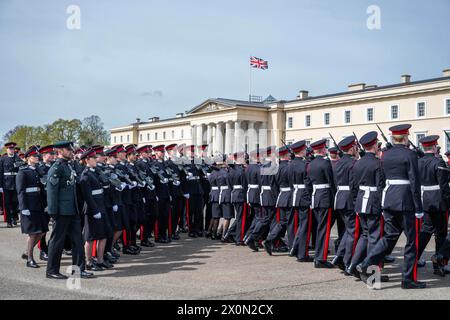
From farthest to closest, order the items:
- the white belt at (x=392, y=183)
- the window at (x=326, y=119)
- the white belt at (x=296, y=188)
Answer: the window at (x=326, y=119) < the white belt at (x=296, y=188) < the white belt at (x=392, y=183)

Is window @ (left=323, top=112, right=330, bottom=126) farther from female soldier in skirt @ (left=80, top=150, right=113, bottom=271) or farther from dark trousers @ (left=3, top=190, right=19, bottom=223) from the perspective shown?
female soldier in skirt @ (left=80, top=150, right=113, bottom=271)

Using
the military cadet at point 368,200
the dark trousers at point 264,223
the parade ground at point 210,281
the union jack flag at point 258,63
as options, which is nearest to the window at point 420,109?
the union jack flag at point 258,63

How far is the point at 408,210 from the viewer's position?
7348 millimetres

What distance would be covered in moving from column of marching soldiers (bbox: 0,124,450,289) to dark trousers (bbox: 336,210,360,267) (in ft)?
0.06

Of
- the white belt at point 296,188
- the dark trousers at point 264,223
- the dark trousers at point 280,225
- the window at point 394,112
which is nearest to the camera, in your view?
the white belt at point 296,188

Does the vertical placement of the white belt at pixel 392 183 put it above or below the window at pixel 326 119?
below

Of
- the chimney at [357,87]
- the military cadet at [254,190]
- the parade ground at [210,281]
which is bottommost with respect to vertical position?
the parade ground at [210,281]

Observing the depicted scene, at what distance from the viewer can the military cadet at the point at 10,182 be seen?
15.9 metres

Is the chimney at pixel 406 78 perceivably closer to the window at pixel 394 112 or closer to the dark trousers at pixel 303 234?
the window at pixel 394 112

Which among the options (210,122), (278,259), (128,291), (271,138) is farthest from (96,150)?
(210,122)

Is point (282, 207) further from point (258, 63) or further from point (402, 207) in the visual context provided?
point (258, 63)

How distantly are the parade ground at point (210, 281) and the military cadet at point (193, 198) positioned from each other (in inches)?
114
